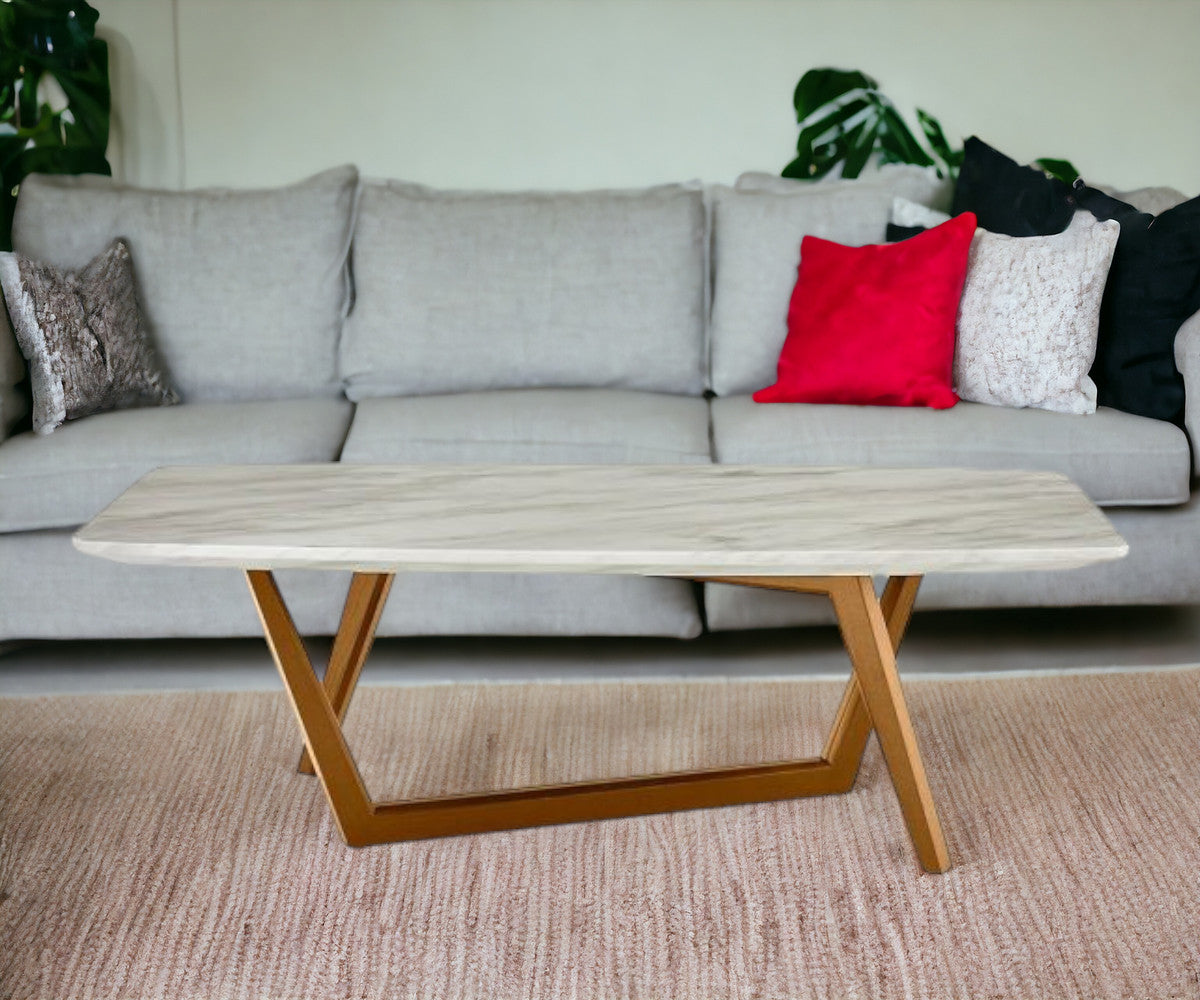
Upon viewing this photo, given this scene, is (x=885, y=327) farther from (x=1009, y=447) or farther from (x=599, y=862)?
(x=599, y=862)

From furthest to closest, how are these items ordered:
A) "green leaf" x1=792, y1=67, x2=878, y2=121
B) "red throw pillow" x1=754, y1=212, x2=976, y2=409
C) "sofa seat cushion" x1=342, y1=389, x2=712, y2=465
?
"green leaf" x1=792, y1=67, x2=878, y2=121 < "red throw pillow" x1=754, y1=212, x2=976, y2=409 < "sofa seat cushion" x1=342, y1=389, x2=712, y2=465

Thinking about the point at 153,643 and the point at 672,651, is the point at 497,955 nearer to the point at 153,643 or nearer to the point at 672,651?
the point at 672,651

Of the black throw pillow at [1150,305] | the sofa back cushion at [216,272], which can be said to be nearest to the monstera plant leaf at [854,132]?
the black throw pillow at [1150,305]

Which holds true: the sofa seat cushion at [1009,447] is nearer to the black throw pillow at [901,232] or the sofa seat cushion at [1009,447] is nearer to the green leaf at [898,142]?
the black throw pillow at [901,232]

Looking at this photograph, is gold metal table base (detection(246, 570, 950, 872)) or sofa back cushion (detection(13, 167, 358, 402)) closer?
gold metal table base (detection(246, 570, 950, 872))

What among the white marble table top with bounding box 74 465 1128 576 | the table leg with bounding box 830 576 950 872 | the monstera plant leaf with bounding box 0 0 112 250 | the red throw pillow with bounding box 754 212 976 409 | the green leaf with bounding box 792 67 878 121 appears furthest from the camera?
the green leaf with bounding box 792 67 878 121

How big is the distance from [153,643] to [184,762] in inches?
25.0

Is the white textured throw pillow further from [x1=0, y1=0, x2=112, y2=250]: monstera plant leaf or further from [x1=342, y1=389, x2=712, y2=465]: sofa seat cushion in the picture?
[x1=0, y1=0, x2=112, y2=250]: monstera plant leaf

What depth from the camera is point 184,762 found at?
203 cm

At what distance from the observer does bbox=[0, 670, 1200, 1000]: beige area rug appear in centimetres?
152

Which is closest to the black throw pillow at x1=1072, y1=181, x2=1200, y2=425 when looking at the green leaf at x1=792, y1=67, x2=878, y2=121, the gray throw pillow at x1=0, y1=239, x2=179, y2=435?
the green leaf at x1=792, y1=67, x2=878, y2=121

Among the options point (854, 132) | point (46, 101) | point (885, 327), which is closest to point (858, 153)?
point (854, 132)

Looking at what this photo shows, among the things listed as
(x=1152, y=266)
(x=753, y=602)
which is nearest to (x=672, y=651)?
(x=753, y=602)

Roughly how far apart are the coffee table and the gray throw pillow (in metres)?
0.80
